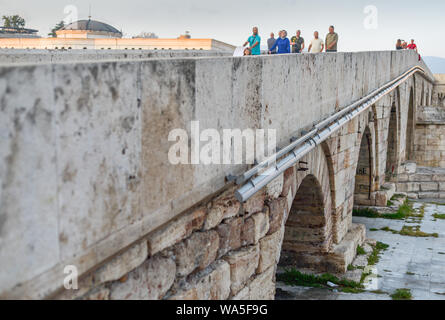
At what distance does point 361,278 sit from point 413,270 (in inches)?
47.2

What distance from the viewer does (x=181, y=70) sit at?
109 inches

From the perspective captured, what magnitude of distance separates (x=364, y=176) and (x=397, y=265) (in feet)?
13.8

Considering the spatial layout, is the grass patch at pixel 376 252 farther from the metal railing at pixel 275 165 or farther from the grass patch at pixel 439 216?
the metal railing at pixel 275 165

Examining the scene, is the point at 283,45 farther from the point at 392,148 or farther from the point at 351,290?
the point at 392,148

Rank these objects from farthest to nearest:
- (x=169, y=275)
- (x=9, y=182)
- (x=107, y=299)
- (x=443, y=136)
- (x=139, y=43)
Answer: (x=443, y=136)
(x=139, y=43)
(x=169, y=275)
(x=107, y=299)
(x=9, y=182)

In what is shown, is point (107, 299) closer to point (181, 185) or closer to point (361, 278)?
point (181, 185)

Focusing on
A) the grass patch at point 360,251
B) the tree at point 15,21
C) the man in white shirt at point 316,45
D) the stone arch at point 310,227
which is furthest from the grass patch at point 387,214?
the tree at point 15,21

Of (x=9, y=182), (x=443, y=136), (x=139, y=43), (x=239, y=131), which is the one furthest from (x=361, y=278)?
(x=443, y=136)

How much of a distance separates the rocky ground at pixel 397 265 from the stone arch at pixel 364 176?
1.81 feet

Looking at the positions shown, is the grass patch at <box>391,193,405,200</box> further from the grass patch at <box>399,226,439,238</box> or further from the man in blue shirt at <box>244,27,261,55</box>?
the man in blue shirt at <box>244,27,261,55</box>

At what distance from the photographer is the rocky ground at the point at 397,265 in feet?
23.4

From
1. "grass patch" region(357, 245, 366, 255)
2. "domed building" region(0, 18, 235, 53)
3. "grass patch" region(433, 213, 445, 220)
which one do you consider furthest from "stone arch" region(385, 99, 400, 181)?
"grass patch" region(357, 245, 366, 255)

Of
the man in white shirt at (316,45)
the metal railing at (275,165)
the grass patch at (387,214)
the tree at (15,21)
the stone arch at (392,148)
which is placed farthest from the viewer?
the tree at (15,21)

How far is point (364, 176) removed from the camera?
12570 millimetres
